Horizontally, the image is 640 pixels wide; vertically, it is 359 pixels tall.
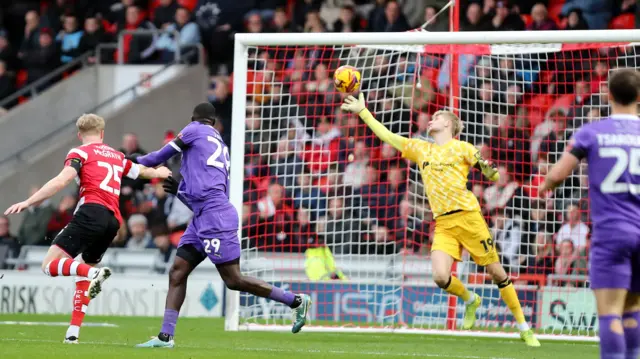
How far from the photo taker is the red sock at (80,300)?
956 cm

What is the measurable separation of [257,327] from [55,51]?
10.6 m

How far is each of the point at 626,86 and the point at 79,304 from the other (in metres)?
5.21

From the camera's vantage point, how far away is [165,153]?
9.29 meters

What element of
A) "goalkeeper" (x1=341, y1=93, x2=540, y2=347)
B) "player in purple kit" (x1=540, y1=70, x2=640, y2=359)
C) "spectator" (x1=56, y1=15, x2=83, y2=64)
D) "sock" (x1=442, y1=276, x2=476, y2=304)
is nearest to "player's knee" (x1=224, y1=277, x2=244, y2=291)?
"goalkeeper" (x1=341, y1=93, x2=540, y2=347)

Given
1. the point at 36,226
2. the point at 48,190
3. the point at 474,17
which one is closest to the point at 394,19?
the point at 474,17

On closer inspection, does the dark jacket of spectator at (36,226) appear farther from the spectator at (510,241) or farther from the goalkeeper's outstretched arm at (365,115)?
the goalkeeper's outstretched arm at (365,115)

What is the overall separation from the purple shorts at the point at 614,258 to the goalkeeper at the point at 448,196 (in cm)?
389

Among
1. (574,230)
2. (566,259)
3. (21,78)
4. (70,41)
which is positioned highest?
(70,41)

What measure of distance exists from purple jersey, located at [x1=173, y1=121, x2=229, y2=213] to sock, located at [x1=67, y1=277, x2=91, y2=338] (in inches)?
46.7

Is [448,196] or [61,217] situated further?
[61,217]

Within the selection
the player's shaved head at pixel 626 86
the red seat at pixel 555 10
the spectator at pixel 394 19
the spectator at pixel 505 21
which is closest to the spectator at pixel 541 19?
the spectator at pixel 505 21

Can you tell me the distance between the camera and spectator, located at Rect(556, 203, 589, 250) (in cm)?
1304

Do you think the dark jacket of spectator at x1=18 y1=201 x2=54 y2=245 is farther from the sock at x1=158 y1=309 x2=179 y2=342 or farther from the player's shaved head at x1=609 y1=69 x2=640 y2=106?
the player's shaved head at x1=609 y1=69 x2=640 y2=106

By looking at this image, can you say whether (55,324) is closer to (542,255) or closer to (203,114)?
(203,114)
